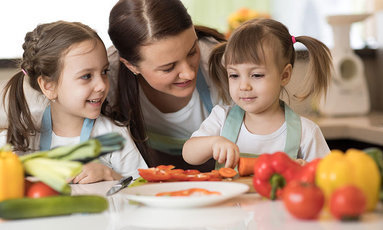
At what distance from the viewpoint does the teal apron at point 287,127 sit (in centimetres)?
155

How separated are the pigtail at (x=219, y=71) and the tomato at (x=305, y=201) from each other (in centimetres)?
93

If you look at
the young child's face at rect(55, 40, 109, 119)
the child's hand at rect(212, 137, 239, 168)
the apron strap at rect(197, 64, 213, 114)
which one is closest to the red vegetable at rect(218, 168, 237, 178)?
the child's hand at rect(212, 137, 239, 168)

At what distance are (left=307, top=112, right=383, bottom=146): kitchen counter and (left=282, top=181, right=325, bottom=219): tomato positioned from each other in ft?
5.93

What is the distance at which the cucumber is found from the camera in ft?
3.12

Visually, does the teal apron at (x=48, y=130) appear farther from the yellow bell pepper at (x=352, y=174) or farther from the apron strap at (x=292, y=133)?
the yellow bell pepper at (x=352, y=174)

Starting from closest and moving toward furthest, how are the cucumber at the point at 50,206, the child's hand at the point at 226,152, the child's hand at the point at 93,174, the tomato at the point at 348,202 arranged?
1. the tomato at the point at 348,202
2. the cucumber at the point at 50,206
3. the child's hand at the point at 226,152
4. the child's hand at the point at 93,174

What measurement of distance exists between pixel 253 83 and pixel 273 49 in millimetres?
118

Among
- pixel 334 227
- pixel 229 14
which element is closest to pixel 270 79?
pixel 334 227

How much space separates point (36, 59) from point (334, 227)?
1.18 meters

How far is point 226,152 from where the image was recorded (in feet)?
4.54

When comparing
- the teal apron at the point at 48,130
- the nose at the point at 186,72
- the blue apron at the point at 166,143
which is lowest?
the blue apron at the point at 166,143

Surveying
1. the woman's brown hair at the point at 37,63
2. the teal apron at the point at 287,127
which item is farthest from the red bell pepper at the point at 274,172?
the woman's brown hair at the point at 37,63

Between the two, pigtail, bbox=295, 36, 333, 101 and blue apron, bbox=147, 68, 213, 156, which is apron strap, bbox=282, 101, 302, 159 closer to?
pigtail, bbox=295, 36, 333, 101

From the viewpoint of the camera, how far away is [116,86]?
198cm
